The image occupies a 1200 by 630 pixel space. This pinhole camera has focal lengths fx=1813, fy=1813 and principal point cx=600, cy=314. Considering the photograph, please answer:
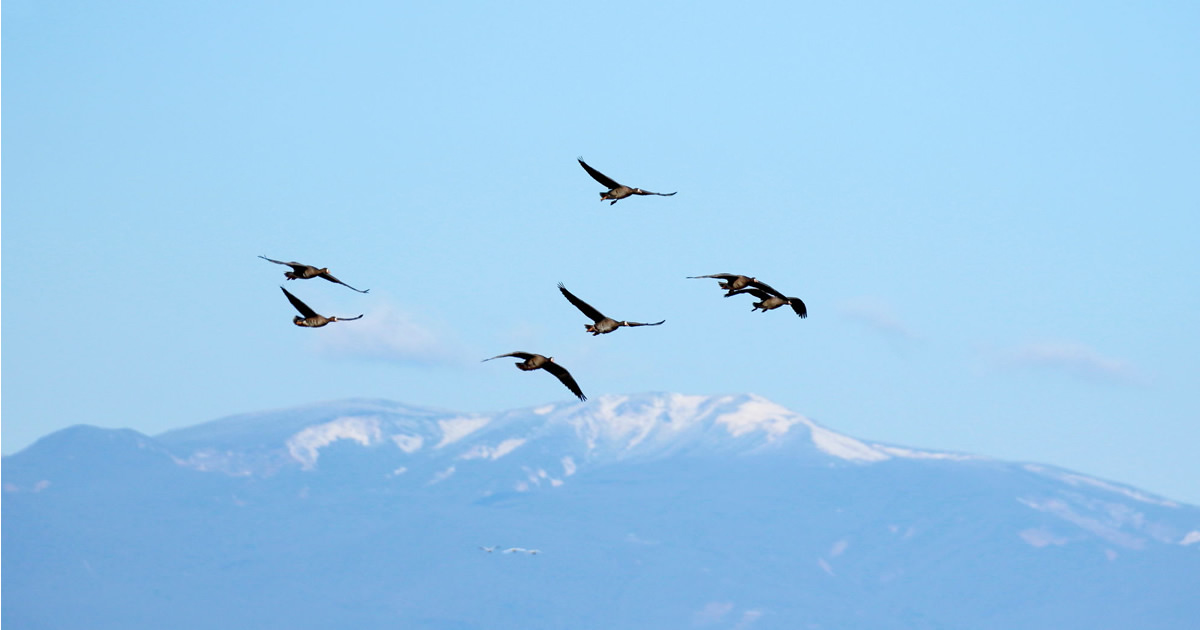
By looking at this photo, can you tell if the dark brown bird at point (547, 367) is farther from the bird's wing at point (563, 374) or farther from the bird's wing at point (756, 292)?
the bird's wing at point (756, 292)

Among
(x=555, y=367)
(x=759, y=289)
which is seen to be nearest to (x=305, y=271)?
(x=555, y=367)

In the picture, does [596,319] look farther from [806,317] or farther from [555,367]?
[806,317]

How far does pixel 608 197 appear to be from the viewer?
7106cm

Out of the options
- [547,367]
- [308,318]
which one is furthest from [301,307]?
[547,367]

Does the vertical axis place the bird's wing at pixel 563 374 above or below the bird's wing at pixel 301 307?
below

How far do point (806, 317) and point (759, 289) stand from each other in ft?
7.39

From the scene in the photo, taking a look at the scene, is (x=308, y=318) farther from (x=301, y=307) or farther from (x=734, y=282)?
(x=734, y=282)

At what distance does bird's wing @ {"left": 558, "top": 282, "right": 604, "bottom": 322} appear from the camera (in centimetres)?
6104

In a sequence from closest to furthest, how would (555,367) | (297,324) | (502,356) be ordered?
1. (502,356)
2. (555,367)
3. (297,324)

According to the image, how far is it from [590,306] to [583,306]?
15.5 inches

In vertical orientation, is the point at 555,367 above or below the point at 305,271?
below

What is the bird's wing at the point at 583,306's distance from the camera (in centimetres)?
6104

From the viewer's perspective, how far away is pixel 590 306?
63.2 metres

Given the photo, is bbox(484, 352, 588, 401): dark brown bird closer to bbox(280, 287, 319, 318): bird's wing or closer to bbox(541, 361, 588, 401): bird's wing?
bbox(541, 361, 588, 401): bird's wing
